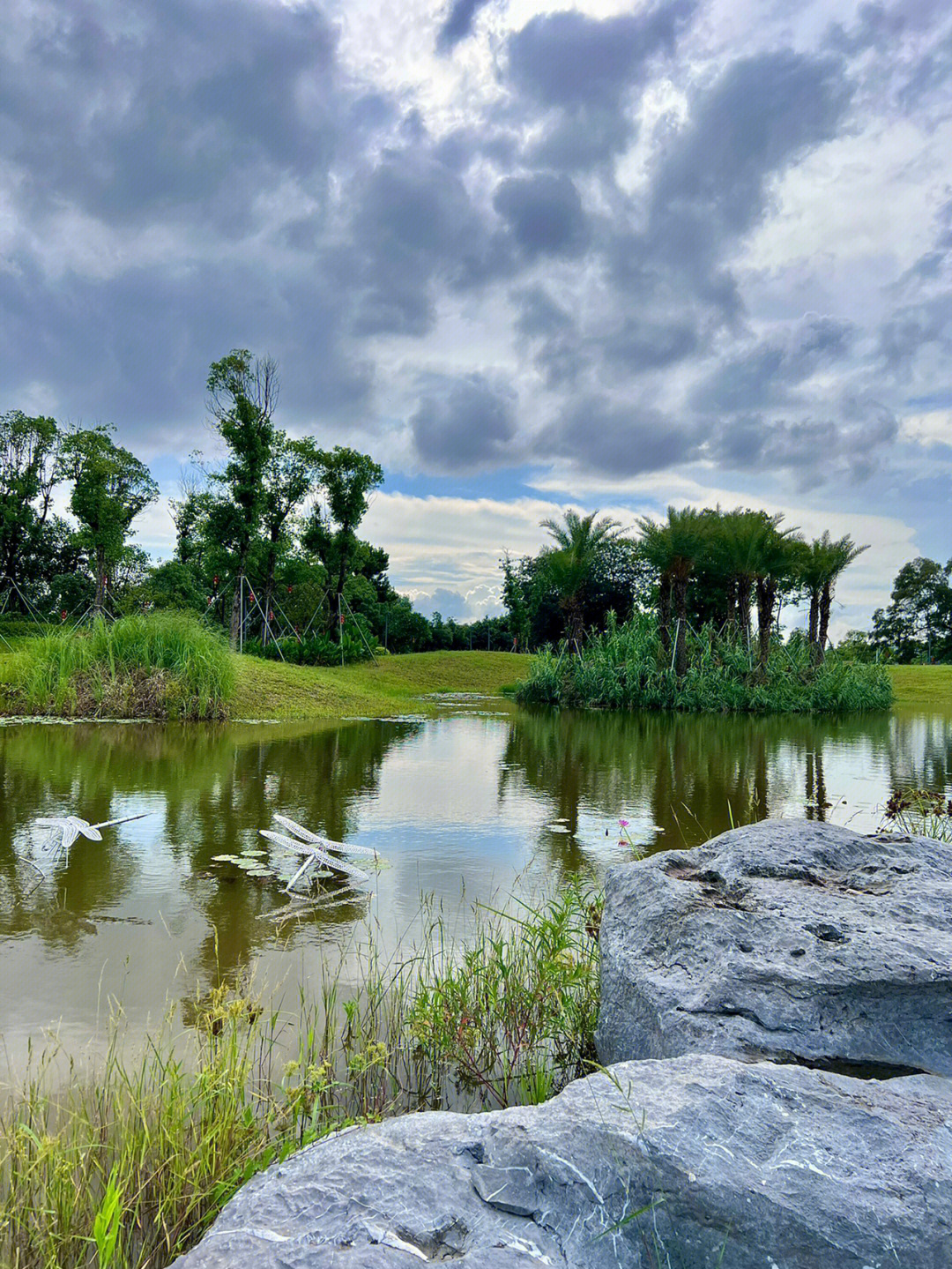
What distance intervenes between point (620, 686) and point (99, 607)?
55.3ft

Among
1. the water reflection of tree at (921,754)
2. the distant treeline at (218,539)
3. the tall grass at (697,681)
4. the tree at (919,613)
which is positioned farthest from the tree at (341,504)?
the tree at (919,613)

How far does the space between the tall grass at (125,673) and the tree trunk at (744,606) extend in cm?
1735

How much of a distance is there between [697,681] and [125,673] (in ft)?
51.3

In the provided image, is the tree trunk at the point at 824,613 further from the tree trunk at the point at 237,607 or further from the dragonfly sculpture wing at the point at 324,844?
the dragonfly sculpture wing at the point at 324,844

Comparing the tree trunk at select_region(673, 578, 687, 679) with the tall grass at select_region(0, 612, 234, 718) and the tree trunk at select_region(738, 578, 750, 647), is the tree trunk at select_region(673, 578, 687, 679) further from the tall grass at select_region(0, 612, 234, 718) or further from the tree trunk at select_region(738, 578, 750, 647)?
the tall grass at select_region(0, 612, 234, 718)

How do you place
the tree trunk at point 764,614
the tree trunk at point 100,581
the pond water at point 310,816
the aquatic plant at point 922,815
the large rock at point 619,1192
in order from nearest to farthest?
the large rock at point 619,1192 → the pond water at point 310,816 → the aquatic plant at point 922,815 → the tree trunk at point 764,614 → the tree trunk at point 100,581

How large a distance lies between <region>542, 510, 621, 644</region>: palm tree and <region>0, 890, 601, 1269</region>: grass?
23.6m

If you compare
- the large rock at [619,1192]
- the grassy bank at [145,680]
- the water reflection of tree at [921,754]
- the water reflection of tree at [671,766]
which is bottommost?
the water reflection of tree at [921,754]

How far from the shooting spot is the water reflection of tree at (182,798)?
4680 millimetres

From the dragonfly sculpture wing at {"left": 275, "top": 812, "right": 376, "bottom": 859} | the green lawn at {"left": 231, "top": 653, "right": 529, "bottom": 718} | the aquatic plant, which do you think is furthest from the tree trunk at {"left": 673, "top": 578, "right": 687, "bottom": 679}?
the dragonfly sculpture wing at {"left": 275, "top": 812, "right": 376, "bottom": 859}

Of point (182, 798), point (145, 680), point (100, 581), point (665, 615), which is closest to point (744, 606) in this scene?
point (665, 615)

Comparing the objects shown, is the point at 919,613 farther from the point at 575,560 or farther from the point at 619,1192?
the point at 619,1192

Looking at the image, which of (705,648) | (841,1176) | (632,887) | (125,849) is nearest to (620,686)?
(705,648)

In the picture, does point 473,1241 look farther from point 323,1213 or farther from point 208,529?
point 208,529
